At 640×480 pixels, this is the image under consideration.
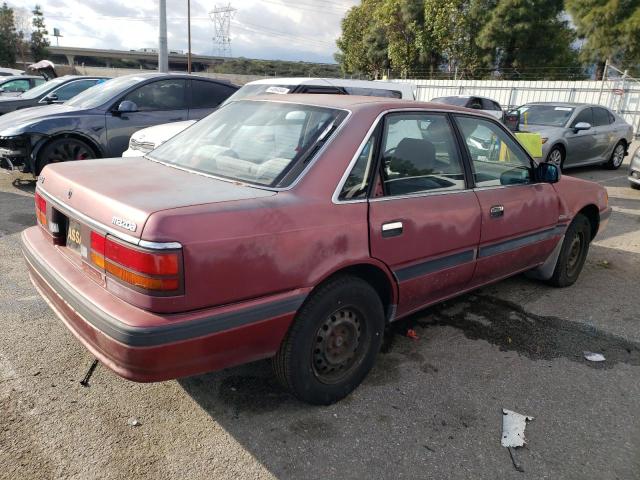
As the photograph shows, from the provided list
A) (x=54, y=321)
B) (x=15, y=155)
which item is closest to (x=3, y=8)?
(x=15, y=155)

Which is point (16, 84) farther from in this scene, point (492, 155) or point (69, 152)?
point (492, 155)

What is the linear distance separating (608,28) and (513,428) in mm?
30584

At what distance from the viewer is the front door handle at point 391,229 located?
2807 mm

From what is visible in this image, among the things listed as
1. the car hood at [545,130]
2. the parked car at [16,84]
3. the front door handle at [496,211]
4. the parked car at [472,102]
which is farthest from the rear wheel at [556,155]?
the parked car at [16,84]

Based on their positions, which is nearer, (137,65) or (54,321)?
(54,321)

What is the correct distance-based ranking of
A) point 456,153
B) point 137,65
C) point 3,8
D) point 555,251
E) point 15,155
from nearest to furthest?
1. point 456,153
2. point 555,251
3. point 15,155
4. point 3,8
5. point 137,65

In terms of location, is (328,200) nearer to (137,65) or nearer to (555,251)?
(555,251)

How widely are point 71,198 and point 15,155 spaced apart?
5.24 m

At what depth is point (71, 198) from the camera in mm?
2602

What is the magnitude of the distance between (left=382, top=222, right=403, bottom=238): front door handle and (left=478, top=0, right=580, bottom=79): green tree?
31191 mm

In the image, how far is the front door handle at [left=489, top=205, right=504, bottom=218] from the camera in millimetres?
3549

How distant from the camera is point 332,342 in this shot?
2.78 meters

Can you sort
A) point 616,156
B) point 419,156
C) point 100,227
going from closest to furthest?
point 100,227 < point 419,156 < point 616,156

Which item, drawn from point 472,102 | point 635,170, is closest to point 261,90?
point 635,170
